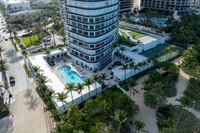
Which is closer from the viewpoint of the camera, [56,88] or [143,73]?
[56,88]

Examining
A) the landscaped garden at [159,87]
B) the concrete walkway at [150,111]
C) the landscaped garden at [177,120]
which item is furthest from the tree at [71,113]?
the landscaped garden at [177,120]

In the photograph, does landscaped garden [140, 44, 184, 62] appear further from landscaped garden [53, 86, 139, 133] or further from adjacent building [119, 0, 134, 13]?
adjacent building [119, 0, 134, 13]

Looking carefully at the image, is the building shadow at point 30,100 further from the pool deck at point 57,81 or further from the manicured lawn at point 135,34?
the manicured lawn at point 135,34

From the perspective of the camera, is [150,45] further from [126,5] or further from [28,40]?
[126,5]

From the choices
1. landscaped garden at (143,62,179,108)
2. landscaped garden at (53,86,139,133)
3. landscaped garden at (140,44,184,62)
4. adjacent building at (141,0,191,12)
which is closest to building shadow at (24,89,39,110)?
landscaped garden at (53,86,139,133)

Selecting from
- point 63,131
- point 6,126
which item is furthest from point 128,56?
point 6,126

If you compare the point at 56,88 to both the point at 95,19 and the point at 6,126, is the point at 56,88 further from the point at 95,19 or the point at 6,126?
the point at 95,19
